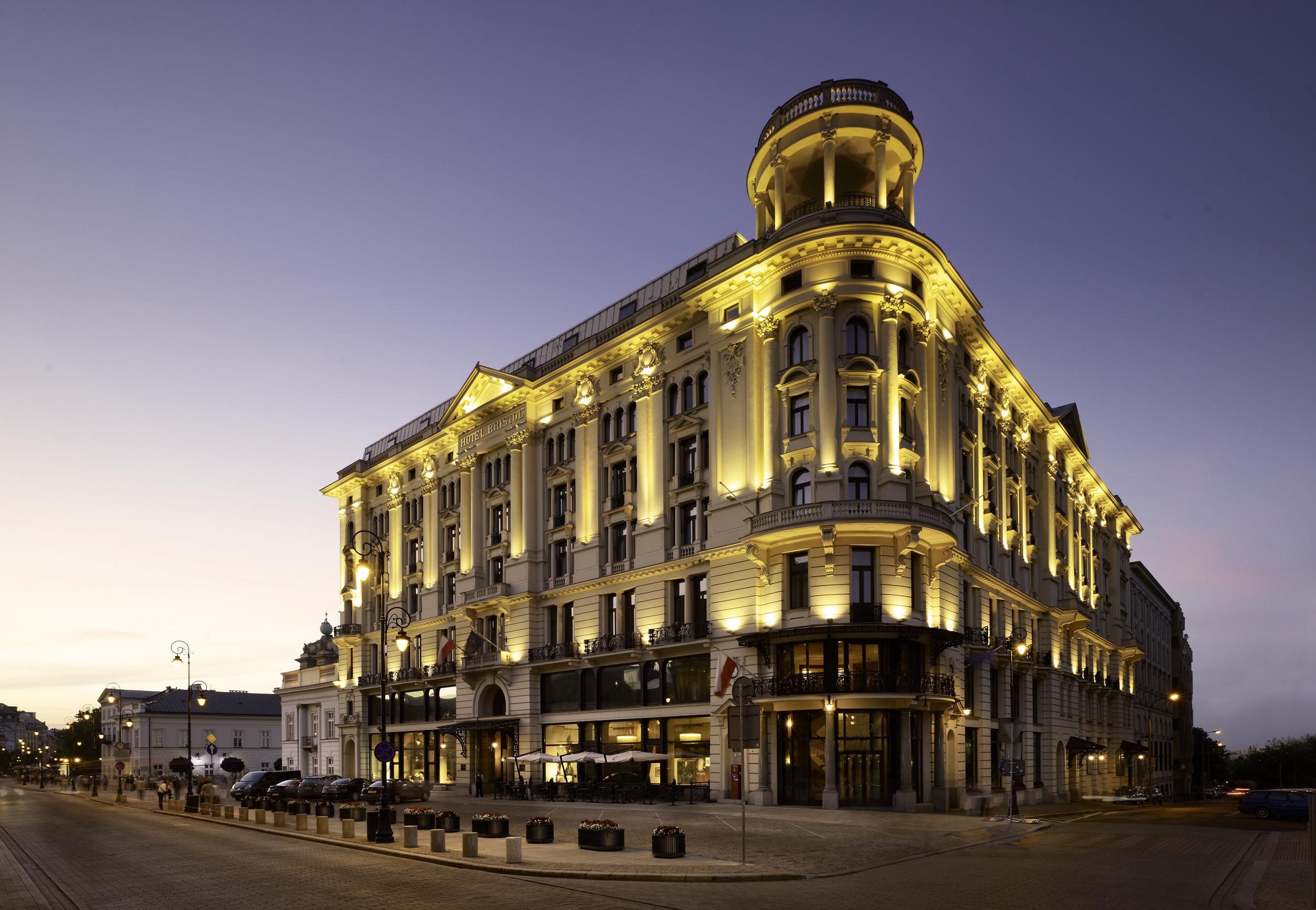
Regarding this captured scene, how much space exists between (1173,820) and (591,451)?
33217 millimetres

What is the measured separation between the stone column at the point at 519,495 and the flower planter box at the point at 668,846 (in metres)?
39.6

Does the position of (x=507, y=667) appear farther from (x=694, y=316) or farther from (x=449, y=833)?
(x=449, y=833)

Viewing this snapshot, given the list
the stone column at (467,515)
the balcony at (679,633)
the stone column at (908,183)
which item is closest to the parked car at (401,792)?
the balcony at (679,633)

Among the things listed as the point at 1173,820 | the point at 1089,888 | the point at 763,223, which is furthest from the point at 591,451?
the point at 1089,888

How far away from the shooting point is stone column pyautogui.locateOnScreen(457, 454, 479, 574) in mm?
68000

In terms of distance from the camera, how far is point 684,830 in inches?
1265

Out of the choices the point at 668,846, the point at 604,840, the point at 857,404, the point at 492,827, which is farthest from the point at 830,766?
the point at 668,846

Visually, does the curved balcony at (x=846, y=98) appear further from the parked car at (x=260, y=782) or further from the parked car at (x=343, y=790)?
the parked car at (x=260, y=782)

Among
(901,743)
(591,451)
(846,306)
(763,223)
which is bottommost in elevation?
(901,743)

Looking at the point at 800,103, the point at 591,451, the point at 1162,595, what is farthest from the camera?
the point at 1162,595

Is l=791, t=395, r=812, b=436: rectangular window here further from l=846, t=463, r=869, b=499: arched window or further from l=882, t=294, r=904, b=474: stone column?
l=882, t=294, r=904, b=474: stone column

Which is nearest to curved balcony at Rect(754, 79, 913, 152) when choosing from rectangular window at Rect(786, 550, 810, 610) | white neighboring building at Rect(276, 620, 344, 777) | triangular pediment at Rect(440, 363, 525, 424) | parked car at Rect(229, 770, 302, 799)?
rectangular window at Rect(786, 550, 810, 610)

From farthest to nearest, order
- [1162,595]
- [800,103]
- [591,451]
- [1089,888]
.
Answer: [1162,595] → [591,451] → [800,103] → [1089,888]

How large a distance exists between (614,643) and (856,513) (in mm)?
17532
